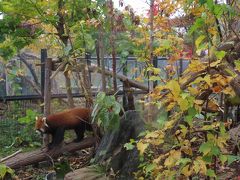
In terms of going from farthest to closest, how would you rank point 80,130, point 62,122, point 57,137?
point 80,130, point 62,122, point 57,137

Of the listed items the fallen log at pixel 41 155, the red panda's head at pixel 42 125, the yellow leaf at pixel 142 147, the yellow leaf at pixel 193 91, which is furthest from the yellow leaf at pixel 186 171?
the red panda's head at pixel 42 125

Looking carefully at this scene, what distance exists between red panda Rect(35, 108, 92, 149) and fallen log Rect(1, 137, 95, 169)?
0.78 ft

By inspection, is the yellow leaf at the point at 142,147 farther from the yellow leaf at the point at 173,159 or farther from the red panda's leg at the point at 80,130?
the red panda's leg at the point at 80,130

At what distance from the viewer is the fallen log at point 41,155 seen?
6023 millimetres

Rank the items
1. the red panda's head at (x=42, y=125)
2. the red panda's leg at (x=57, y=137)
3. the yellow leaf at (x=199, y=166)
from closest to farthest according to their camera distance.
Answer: the yellow leaf at (x=199, y=166), the red panda's leg at (x=57, y=137), the red panda's head at (x=42, y=125)

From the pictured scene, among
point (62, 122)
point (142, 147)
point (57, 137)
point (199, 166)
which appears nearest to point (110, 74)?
point (62, 122)

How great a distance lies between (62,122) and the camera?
686 cm

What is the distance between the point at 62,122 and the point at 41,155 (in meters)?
0.85

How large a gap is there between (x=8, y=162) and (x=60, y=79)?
13.9 ft

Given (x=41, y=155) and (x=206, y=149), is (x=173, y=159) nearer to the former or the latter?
(x=206, y=149)

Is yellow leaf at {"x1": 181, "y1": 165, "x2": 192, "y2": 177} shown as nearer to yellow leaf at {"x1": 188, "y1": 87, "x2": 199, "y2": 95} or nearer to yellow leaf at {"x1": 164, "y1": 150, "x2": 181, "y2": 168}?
yellow leaf at {"x1": 164, "y1": 150, "x2": 181, "y2": 168}

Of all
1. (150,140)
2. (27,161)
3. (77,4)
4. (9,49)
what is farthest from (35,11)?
(150,140)

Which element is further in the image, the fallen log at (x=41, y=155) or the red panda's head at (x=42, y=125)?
the red panda's head at (x=42, y=125)

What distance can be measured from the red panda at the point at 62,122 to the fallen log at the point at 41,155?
0.78ft
